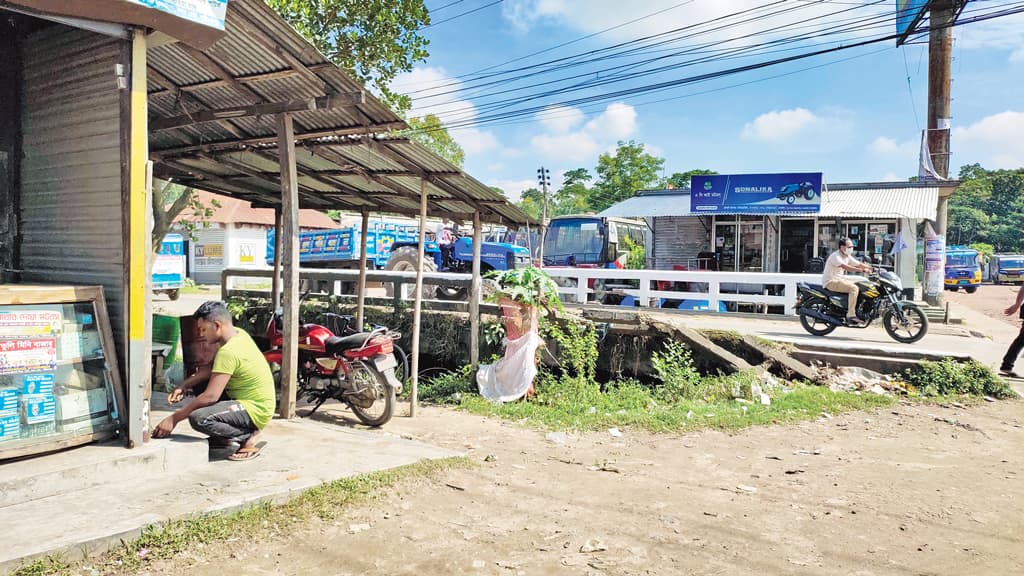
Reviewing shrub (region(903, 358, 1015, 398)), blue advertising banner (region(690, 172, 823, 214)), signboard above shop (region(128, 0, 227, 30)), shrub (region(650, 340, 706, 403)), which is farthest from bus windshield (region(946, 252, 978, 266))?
signboard above shop (region(128, 0, 227, 30))

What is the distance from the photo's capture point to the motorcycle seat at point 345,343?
6.93m

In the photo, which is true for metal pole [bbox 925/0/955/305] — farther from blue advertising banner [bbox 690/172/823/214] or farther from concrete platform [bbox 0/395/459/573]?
concrete platform [bbox 0/395/459/573]

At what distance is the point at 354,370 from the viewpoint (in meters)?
6.97

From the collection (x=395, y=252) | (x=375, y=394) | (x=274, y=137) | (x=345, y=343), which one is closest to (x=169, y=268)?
(x=395, y=252)

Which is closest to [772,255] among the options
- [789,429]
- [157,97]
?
[789,429]

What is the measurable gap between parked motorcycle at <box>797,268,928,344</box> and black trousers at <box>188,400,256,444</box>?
8885 mm

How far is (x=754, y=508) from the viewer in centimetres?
445

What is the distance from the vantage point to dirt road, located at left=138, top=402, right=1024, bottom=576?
359 centimetres

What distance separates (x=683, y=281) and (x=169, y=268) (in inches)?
590

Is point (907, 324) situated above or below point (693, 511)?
above

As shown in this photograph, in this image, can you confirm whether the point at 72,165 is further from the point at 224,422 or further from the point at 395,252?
the point at 395,252

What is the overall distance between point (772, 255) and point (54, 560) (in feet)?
65.8

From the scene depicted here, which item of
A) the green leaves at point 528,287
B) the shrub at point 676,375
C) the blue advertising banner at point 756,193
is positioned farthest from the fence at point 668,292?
the shrub at point 676,375

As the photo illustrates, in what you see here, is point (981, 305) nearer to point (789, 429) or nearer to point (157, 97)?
point (789, 429)
